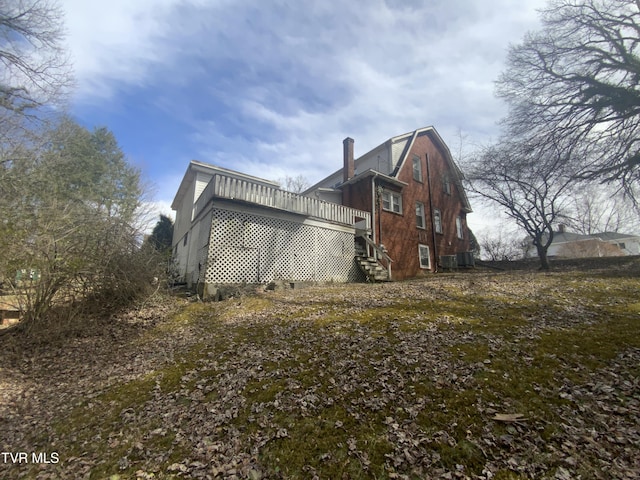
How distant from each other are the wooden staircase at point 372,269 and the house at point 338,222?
2.3 inches

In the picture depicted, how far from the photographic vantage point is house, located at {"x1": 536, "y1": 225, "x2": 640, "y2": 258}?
100ft

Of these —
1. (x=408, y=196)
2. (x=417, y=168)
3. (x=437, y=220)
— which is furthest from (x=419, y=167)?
(x=437, y=220)

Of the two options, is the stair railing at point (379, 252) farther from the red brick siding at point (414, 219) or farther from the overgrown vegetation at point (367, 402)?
the overgrown vegetation at point (367, 402)

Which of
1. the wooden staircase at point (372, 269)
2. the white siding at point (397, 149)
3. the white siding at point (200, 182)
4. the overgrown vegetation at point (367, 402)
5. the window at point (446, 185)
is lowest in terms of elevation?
the overgrown vegetation at point (367, 402)

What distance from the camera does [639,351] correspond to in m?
4.10

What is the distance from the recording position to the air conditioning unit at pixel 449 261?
746 inches

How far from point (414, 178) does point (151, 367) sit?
17.7 metres

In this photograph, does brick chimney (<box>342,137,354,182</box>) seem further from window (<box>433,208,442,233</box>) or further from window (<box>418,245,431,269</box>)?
window (<box>433,208,442,233</box>)

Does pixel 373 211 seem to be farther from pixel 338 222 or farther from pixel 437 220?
pixel 437 220

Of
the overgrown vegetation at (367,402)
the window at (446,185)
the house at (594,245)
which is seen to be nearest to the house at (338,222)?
the window at (446,185)

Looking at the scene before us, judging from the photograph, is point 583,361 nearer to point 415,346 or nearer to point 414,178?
point 415,346

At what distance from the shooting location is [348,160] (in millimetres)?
18078

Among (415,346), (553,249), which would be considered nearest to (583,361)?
(415,346)

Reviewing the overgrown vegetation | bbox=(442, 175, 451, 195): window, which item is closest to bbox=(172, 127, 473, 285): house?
bbox=(442, 175, 451, 195): window
